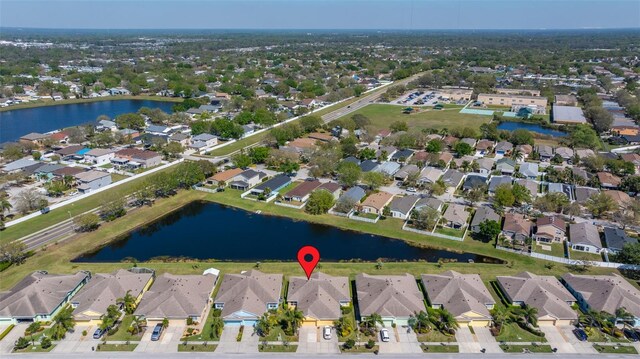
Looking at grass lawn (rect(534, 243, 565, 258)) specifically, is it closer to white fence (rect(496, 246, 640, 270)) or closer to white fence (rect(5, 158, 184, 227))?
white fence (rect(496, 246, 640, 270))

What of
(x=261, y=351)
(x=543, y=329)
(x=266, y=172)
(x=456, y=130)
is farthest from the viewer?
(x=456, y=130)

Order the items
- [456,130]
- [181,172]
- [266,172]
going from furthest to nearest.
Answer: [456,130] → [266,172] → [181,172]

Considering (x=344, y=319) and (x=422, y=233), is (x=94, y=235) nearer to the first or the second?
(x=344, y=319)

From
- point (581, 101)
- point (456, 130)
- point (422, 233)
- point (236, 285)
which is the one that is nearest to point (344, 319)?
point (236, 285)

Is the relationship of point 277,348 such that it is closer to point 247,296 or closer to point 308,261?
point 247,296

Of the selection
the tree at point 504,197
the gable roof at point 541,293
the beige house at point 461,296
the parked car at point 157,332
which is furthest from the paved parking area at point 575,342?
the parked car at point 157,332

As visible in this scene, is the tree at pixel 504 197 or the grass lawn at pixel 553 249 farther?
the tree at pixel 504 197

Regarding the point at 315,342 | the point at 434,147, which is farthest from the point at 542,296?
the point at 434,147

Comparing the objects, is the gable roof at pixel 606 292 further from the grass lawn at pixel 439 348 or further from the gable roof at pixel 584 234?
the grass lawn at pixel 439 348
